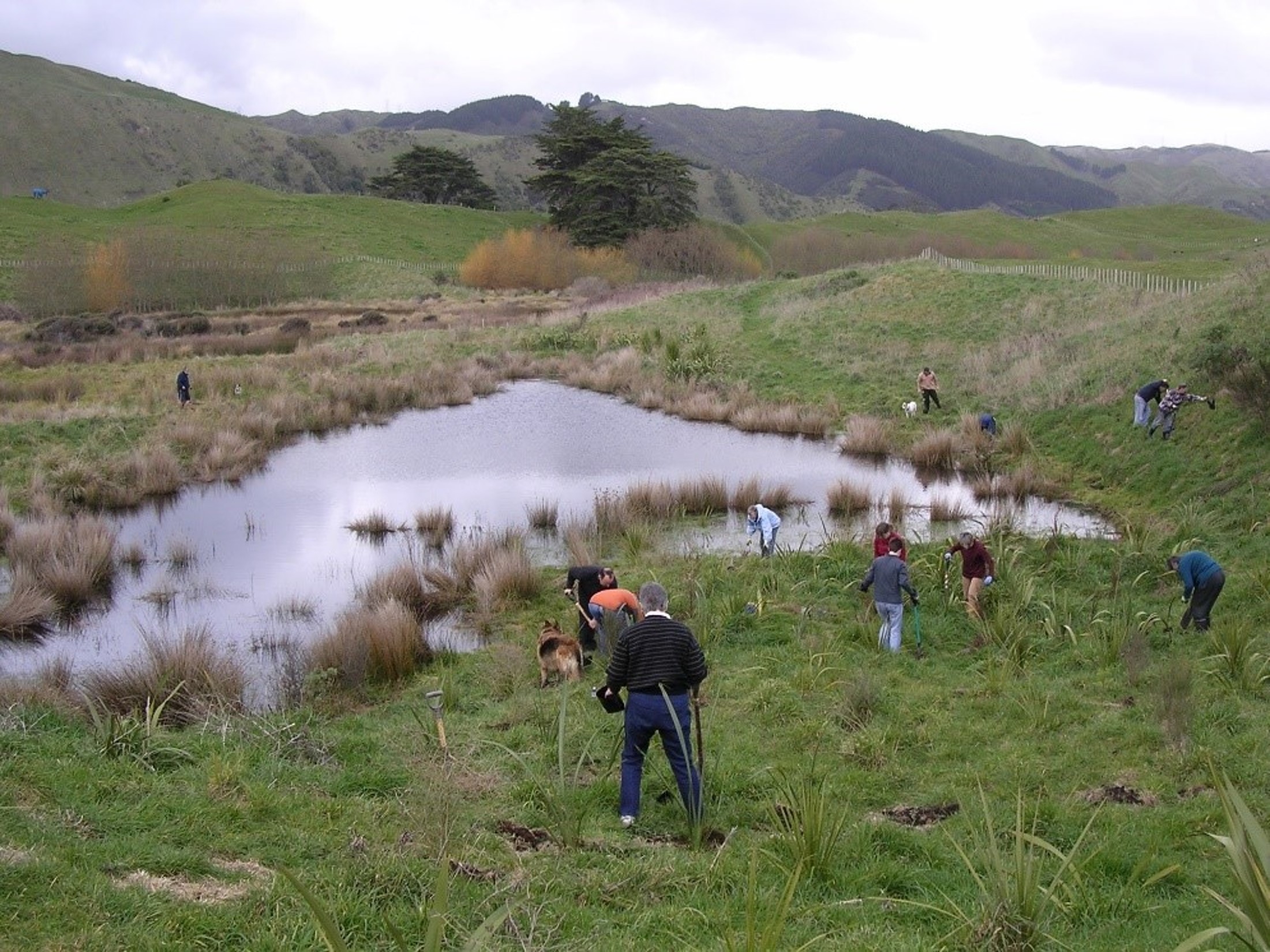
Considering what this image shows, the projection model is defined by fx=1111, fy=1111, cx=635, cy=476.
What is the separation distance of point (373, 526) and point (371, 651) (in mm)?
7479

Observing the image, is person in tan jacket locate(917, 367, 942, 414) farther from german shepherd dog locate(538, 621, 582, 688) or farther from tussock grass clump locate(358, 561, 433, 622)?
german shepherd dog locate(538, 621, 582, 688)

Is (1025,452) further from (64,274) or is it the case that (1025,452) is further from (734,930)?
(64,274)

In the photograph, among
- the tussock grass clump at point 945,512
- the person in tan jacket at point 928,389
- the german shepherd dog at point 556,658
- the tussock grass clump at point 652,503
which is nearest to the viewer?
the german shepherd dog at point 556,658

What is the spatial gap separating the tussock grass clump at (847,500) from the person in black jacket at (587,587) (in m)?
8.14

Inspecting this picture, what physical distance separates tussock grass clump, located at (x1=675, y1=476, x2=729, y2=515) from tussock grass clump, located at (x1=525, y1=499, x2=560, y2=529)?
2226 mm

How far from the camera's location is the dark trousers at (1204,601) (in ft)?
36.8

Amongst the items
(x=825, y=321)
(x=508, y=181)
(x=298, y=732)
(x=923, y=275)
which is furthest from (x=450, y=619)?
(x=508, y=181)

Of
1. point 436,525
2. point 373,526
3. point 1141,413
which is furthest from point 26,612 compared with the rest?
point 1141,413

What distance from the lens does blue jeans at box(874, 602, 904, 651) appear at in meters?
11.8

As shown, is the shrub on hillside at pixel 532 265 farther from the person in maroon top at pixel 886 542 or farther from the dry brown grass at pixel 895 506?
the person in maroon top at pixel 886 542

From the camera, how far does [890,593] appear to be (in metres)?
11.8

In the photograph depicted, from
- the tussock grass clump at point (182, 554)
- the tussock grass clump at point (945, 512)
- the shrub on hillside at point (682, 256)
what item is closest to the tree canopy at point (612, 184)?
the shrub on hillside at point (682, 256)

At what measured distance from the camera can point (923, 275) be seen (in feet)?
140

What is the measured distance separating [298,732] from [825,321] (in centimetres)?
3386
